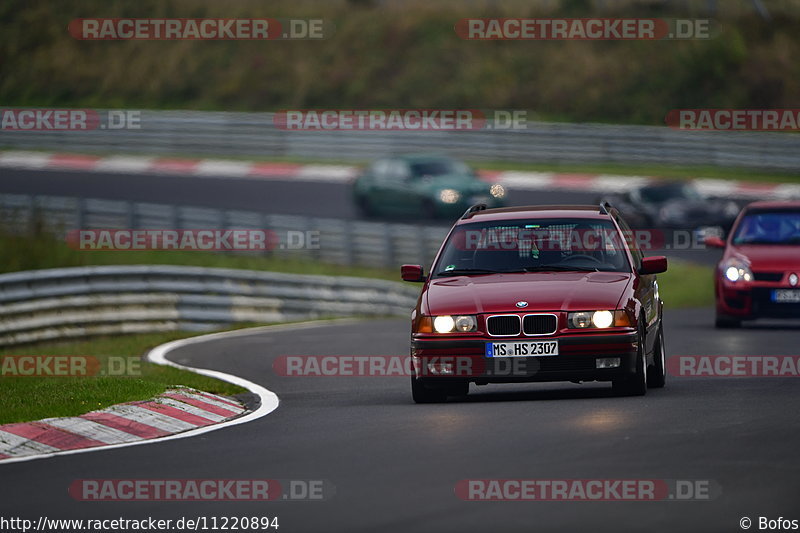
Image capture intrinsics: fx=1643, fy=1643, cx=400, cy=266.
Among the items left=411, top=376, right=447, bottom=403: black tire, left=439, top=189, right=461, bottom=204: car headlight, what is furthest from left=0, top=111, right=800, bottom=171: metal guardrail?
left=411, top=376, right=447, bottom=403: black tire

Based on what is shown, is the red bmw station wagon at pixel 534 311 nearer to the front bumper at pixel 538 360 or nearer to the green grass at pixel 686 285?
the front bumper at pixel 538 360

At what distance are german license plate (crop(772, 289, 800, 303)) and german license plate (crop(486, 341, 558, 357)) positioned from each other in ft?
27.1

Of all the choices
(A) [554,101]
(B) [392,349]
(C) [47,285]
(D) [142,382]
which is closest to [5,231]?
(C) [47,285]

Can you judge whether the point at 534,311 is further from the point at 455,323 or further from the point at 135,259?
the point at 135,259

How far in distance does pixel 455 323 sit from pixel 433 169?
24.4 m

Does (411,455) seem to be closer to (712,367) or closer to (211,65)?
(712,367)

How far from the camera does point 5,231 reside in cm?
2811

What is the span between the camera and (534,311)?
11.8 metres

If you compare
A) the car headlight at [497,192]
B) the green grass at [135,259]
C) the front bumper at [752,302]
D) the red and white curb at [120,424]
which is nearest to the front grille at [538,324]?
the red and white curb at [120,424]

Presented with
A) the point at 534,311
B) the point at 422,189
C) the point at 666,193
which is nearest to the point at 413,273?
the point at 534,311

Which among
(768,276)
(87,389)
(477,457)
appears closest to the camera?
(477,457)

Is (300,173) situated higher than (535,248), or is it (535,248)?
(300,173)

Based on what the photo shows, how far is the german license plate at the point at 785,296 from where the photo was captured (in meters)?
19.2

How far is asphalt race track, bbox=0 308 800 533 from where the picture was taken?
7.55 m
